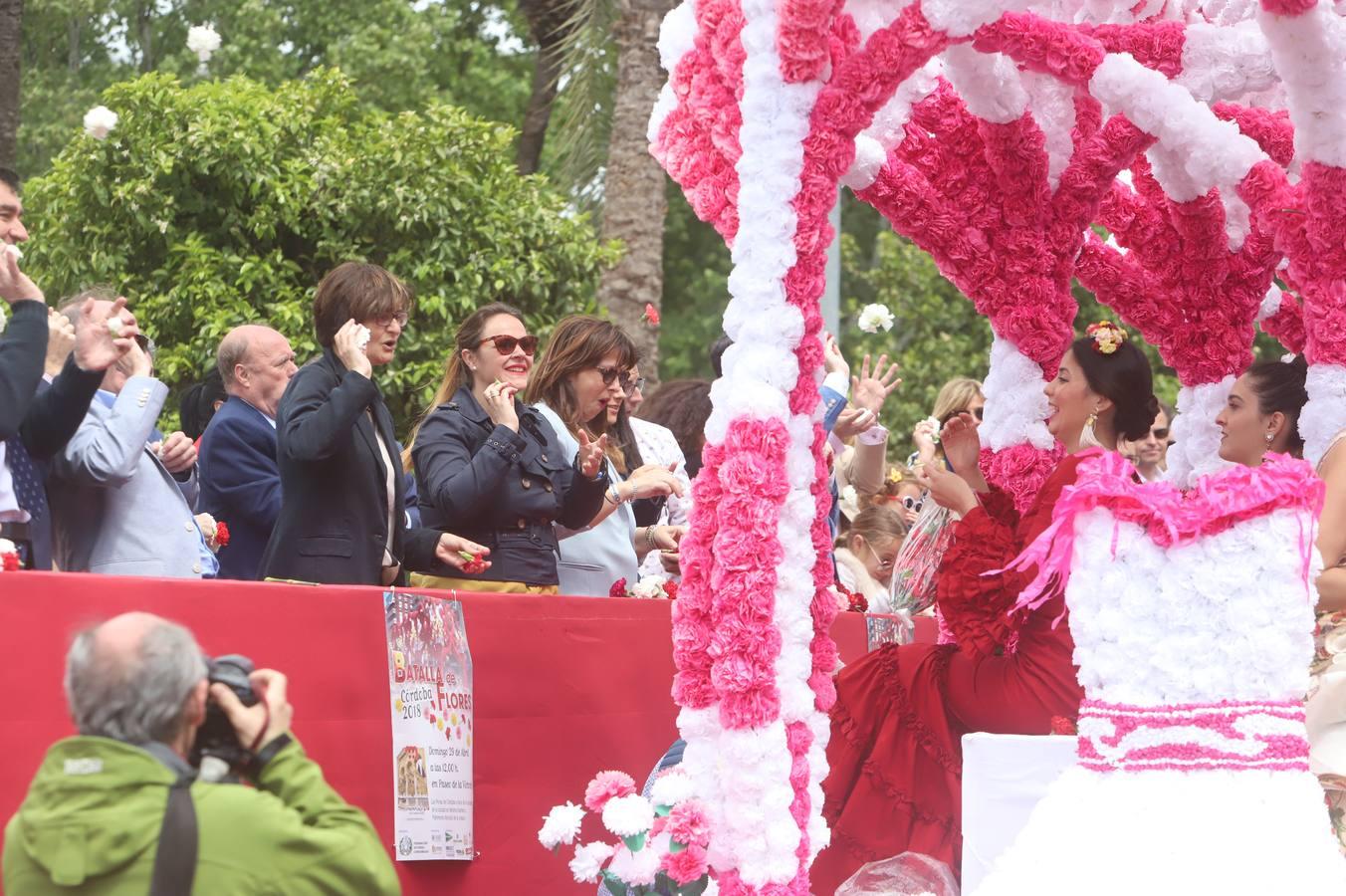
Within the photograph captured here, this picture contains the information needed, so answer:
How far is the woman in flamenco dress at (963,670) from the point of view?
559cm

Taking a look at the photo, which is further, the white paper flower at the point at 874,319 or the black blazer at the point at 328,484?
the white paper flower at the point at 874,319

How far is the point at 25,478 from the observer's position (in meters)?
4.86

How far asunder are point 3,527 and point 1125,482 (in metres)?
2.93

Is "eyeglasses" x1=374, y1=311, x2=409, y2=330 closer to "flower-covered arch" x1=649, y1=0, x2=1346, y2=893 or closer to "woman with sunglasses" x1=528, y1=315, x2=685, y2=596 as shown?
"woman with sunglasses" x1=528, y1=315, x2=685, y2=596

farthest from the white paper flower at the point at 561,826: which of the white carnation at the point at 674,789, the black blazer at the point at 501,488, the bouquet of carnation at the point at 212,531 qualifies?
the bouquet of carnation at the point at 212,531

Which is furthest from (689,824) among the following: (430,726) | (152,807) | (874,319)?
(874,319)

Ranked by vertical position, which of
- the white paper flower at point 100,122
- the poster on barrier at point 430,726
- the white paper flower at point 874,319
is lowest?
the poster on barrier at point 430,726

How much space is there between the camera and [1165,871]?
156 inches

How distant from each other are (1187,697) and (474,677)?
224 centimetres

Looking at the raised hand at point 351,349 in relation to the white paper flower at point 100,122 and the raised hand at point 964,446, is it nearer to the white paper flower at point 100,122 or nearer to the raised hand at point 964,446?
the white paper flower at point 100,122

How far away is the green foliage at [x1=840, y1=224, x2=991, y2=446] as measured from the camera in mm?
18906

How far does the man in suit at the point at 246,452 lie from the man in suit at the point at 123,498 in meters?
0.50

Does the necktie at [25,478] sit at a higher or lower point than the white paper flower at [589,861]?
higher

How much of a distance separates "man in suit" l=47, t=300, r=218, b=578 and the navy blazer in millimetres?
490
